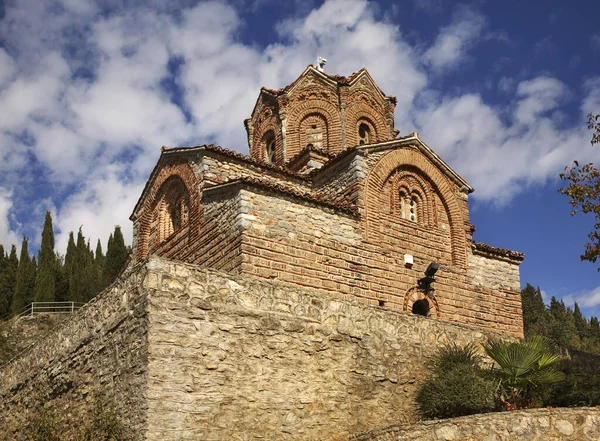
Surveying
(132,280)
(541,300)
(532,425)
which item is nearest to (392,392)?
(532,425)

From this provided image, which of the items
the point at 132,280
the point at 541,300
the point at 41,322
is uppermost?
the point at 541,300

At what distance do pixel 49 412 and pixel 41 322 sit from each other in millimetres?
18236

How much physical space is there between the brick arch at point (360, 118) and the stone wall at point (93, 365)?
38.3ft

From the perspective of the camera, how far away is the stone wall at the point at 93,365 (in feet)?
26.7

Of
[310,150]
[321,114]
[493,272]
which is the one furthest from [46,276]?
[493,272]

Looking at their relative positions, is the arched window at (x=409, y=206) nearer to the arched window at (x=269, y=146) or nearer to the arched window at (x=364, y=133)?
the arched window at (x=364, y=133)

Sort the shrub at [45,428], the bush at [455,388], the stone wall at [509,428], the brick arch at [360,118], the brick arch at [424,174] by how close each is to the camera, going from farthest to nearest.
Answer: the brick arch at [360,118] → the brick arch at [424,174] → the shrub at [45,428] → the bush at [455,388] → the stone wall at [509,428]

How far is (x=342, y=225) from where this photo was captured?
558 inches

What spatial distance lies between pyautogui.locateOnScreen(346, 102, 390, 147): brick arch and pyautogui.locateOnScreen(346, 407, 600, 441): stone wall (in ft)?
41.8

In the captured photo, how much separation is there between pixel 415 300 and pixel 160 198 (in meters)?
7.37

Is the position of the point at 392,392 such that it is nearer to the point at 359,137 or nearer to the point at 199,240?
the point at 199,240

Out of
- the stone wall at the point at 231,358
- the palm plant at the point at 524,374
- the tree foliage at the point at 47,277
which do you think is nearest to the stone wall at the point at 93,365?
the stone wall at the point at 231,358

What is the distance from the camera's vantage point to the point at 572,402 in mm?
9945

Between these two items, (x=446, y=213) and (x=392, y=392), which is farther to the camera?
(x=446, y=213)
